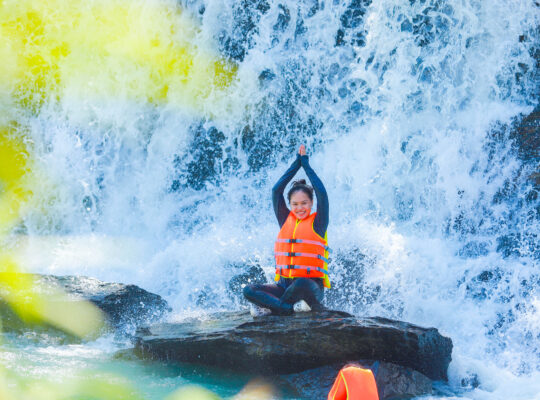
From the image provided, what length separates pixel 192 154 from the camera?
10047 millimetres

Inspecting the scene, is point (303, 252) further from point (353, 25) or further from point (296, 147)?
point (353, 25)

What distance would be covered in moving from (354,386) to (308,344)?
2033 millimetres

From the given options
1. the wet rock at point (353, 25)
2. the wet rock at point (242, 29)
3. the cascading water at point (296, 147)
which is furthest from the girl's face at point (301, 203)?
the wet rock at point (242, 29)

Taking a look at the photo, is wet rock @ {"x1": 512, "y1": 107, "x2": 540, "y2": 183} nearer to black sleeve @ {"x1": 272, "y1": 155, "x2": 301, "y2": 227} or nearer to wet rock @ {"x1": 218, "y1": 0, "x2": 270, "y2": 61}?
black sleeve @ {"x1": 272, "y1": 155, "x2": 301, "y2": 227}

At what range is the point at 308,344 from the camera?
15.0 ft

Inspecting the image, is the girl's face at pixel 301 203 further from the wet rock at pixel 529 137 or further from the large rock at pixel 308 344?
the wet rock at pixel 529 137

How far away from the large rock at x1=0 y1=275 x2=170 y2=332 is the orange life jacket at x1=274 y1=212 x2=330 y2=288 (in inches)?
84.2

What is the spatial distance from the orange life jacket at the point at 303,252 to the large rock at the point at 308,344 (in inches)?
15.7

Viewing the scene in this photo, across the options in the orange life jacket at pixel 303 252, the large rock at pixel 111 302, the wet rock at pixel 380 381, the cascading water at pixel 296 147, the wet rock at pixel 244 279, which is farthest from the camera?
the wet rock at pixel 244 279

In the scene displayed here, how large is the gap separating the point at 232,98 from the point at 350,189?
2.79 m

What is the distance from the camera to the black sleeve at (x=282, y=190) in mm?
5340

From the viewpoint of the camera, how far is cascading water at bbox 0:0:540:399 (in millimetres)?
6852

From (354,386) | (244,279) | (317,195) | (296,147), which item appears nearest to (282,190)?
(317,195)

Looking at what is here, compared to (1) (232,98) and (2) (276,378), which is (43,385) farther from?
(1) (232,98)
